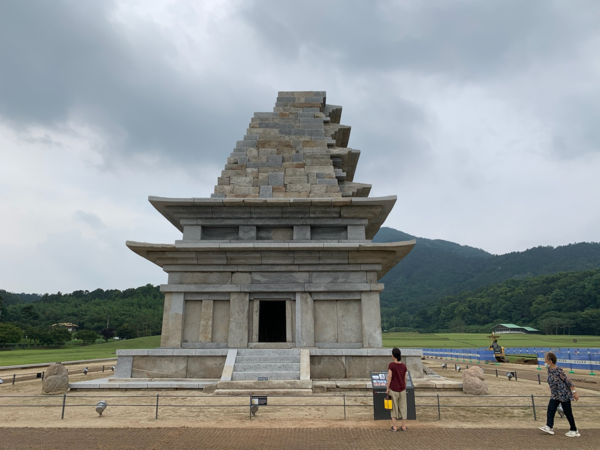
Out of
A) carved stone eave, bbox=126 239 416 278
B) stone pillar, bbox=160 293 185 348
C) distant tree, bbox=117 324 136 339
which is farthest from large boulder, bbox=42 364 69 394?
distant tree, bbox=117 324 136 339

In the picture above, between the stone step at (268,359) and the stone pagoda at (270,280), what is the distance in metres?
0.04

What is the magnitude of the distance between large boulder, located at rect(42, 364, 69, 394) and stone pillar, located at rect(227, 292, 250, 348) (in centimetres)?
548

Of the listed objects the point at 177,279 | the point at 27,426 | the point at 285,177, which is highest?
the point at 285,177

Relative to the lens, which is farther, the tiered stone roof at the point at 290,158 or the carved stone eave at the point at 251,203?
the tiered stone roof at the point at 290,158

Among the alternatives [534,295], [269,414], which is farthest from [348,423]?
[534,295]

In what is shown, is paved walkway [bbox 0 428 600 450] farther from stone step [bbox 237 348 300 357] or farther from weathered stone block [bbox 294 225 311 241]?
weathered stone block [bbox 294 225 311 241]

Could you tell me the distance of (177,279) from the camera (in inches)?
625

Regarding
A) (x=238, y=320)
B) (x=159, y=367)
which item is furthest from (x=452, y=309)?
(x=159, y=367)

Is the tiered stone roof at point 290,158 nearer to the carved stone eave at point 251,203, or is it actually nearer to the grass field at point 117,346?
the carved stone eave at point 251,203

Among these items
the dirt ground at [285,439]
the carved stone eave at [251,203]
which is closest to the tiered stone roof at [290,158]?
the carved stone eave at [251,203]

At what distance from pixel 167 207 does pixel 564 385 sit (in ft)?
46.7

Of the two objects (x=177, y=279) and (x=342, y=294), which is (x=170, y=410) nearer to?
(x=177, y=279)

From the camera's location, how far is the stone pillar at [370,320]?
1506 centimetres

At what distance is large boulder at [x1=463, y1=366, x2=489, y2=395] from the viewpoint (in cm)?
1218
